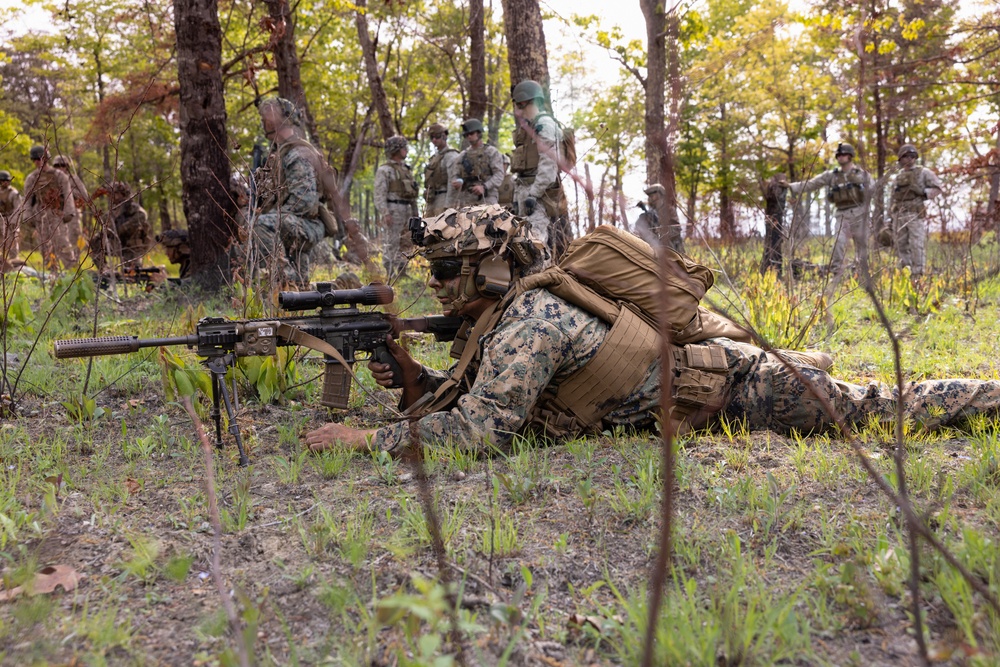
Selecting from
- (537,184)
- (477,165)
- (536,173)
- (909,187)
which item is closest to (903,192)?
(909,187)

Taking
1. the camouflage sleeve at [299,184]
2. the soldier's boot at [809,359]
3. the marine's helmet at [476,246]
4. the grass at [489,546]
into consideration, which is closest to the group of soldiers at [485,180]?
the camouflage sleeve at [299,184]

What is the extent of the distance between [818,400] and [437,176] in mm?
8563

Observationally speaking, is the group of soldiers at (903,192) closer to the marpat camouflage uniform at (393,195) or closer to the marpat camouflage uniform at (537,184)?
the marpat camouflage uniform at (537,184)

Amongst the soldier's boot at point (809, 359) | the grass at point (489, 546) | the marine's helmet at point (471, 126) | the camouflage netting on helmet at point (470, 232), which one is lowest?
the grass at point (489, 546)

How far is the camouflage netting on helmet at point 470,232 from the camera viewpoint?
3342 millimetres

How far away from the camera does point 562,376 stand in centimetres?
340

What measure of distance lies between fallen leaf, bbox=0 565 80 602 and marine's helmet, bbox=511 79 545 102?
21.4 ft

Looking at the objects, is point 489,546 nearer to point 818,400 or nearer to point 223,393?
point 223,393

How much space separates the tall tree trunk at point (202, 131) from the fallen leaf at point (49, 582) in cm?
484

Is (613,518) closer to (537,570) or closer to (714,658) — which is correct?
(537,570)

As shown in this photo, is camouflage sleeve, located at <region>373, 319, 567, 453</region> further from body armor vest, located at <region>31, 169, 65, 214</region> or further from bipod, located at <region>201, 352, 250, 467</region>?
body armor vest, located at <region>31, 169, 65, 214</region>

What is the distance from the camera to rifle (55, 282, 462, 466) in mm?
3246

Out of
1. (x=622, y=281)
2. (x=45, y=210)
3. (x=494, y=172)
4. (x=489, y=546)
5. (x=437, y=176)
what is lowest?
(x=489, y=546)

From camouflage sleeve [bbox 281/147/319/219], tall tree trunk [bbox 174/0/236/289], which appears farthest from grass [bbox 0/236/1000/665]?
tall tree trunk [bbox 174/0/236/289]
